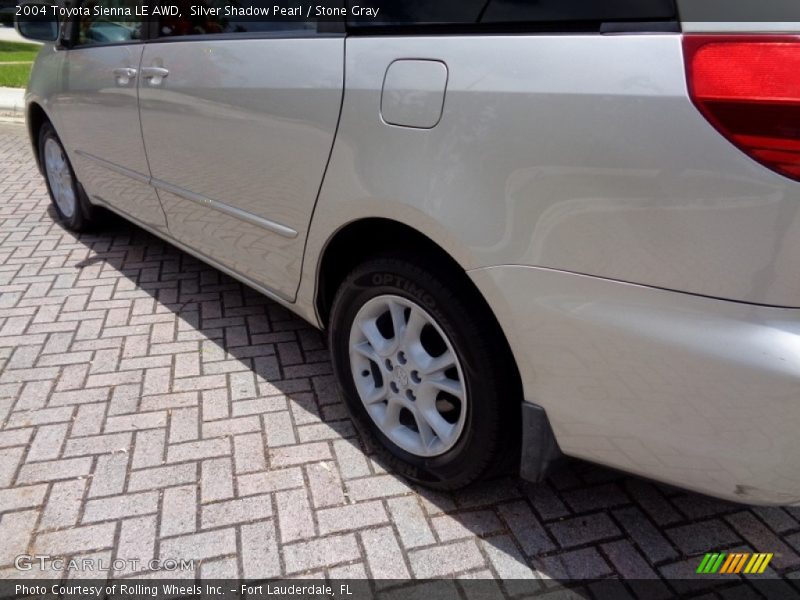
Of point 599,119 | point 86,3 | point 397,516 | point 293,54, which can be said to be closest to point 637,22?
point 599,119

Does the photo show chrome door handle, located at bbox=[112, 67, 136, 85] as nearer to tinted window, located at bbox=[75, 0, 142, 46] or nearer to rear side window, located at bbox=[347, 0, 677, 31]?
tinted window, located at bbox=[75, 0, 142, 46]

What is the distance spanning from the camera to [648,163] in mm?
1318

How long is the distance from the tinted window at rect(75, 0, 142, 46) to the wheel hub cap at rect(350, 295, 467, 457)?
190 cm

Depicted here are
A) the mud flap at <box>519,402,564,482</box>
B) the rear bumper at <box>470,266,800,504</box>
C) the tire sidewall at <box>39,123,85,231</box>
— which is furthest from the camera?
the tire sidewall at <box>39,123,85,231</box>

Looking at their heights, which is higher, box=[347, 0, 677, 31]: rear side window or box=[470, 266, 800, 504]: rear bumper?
box=[347, 0, 677, 31]: rear side window

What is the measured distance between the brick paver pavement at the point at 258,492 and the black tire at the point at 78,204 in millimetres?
1349

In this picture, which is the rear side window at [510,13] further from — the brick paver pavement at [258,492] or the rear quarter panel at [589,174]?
the brick paver pavement at [258,492]

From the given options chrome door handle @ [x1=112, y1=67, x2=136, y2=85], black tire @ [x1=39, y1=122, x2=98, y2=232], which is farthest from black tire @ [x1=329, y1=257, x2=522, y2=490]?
black tire @ [x1=39, y1=122, x2=98, y2=232]

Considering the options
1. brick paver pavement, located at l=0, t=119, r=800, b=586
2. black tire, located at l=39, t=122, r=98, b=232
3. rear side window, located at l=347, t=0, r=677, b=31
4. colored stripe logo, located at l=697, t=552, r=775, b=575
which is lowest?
brick paver pavement, located at l=0, t=119, r=800, b=586

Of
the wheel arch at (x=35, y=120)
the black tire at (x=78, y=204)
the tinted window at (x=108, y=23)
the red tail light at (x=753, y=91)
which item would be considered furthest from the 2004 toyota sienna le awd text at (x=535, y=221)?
the wheel arch at (x=35, y=120)

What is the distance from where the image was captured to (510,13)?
1.57 m

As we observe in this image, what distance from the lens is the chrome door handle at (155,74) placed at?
9.08 ft

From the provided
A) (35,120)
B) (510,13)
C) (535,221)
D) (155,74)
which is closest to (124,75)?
(155,74)

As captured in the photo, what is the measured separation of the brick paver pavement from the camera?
1946 mm
